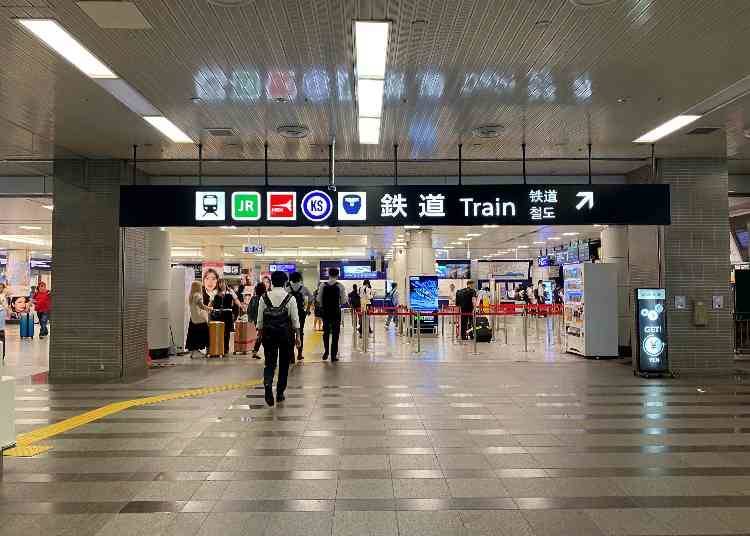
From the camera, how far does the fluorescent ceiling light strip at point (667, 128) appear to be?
8.34 meters

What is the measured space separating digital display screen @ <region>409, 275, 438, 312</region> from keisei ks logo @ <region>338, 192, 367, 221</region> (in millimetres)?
10736

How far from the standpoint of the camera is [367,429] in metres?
6.86

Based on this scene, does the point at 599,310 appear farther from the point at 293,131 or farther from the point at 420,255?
the point at 420,255

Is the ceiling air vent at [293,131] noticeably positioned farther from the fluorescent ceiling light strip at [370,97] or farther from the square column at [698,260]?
the square column at [698,260]

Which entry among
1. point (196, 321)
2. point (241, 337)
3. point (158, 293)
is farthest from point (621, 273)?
point (158, 293)

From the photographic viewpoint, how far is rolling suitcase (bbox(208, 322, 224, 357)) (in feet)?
45.9

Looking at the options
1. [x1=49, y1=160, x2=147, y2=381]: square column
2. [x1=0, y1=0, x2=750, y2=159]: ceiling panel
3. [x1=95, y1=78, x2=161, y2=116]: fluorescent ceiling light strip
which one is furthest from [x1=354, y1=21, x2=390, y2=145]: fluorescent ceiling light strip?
[x1=49, y1=160, x2=147, y2=381]: square column

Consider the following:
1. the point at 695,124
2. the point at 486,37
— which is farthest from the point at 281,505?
the point at 695,124

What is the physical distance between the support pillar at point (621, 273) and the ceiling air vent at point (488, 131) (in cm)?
629

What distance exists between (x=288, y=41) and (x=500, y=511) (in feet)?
14.1

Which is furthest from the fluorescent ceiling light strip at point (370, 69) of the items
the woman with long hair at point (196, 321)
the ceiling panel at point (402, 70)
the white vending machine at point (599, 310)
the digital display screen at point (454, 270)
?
the digital display screen at point (454, 270)

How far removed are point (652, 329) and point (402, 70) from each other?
6825 millimetres

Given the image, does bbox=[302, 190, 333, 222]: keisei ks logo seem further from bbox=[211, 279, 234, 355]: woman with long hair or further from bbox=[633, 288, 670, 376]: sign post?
bbox=[211, 279, 234, 355]: woman with long hair

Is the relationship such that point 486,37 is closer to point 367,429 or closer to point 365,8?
point 365,8
